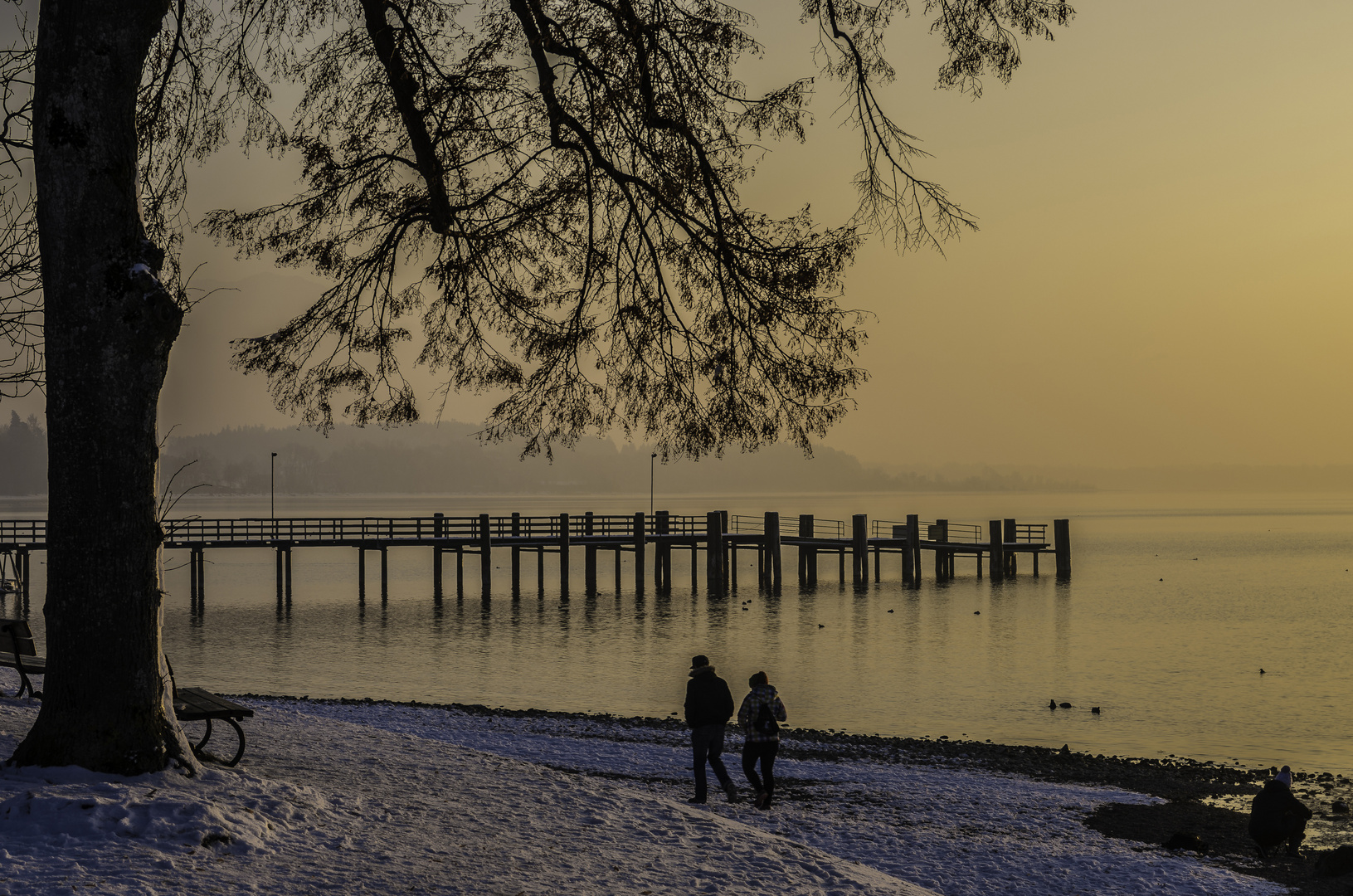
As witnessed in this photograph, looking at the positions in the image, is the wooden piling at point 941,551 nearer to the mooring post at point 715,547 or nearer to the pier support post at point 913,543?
the pier support post at point 913,543

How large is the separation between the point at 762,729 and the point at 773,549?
45167 mm

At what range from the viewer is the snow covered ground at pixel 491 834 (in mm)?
6020

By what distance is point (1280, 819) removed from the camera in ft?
37.4

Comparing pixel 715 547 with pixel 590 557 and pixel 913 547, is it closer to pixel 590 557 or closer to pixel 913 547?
pixel 590 557

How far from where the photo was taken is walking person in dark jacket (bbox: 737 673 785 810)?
10.1 meters

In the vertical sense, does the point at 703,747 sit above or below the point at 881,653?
above

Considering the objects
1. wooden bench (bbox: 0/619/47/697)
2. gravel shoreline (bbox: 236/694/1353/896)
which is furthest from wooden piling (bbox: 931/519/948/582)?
wooden bench (bbox: 0/619/47/697)

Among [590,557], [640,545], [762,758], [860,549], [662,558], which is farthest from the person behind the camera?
[860,549]

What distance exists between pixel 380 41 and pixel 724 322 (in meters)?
4.06

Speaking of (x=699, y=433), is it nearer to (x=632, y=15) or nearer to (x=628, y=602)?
(x=632, y=15)

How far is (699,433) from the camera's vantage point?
9.59 m

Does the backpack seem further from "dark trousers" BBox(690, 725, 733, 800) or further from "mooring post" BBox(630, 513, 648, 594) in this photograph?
"mooring post" BBox(630, 513, 648, 594)

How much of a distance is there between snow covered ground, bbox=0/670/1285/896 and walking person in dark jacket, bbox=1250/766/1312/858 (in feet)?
4.29

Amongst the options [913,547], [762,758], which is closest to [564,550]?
[913,547]
